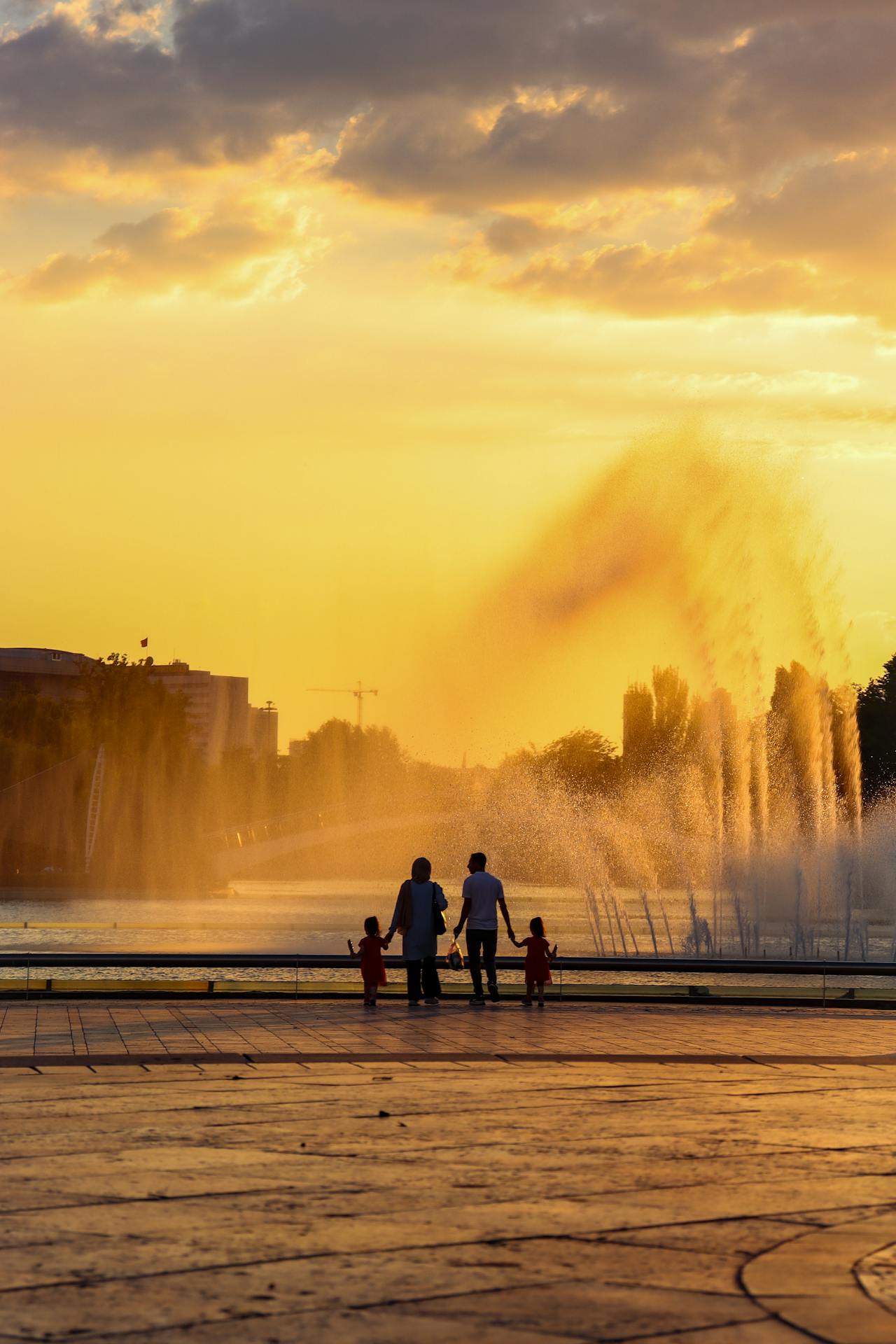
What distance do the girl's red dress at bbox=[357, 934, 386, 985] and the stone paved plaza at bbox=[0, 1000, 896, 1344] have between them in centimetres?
331

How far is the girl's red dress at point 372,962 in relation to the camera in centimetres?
1798

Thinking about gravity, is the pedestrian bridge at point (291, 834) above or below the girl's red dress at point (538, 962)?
above

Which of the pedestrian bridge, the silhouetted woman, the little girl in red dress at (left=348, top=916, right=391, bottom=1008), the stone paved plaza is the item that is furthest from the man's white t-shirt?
the pedestrian bridge

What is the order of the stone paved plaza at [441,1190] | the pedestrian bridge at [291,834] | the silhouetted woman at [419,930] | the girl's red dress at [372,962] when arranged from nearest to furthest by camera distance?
1. the stone paved plaza at [441,1190]
2. the girl's red dress at [372,962]
3. the silhouetted woman at [419,930]
4. the pedestrian bridge at [291,834]

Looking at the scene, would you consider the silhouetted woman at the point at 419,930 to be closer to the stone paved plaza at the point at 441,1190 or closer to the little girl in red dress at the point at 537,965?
the little girl in red dress at the point at 537,965

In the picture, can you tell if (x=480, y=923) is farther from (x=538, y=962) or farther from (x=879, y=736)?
(x=879, y=736)

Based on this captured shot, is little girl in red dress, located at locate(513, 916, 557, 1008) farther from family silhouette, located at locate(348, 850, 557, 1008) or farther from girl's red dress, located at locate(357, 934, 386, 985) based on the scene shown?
girl's red dress, located at locate(357, 934, 386, 985)

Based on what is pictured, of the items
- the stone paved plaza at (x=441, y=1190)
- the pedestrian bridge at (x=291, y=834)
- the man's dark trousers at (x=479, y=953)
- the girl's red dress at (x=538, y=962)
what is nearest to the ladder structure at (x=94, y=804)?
the pedestrian bridge at (x=291, y=834)

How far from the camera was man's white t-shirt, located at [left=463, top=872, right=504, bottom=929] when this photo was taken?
61.7ft

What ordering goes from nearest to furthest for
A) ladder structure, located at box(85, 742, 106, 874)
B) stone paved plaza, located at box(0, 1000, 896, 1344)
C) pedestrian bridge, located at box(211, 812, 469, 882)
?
stone paved plaza, located at box(0, 1000, 896, 1344), ladder structure, located at box(85, 742, 106, 874), pedestrian bridge, located at box(211, 812, 469, 882)

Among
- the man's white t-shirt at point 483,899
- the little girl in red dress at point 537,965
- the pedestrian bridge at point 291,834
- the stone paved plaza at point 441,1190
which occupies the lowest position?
the stone paved plaza at point 441,1190

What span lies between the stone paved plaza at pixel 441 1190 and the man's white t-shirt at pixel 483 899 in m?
4.23

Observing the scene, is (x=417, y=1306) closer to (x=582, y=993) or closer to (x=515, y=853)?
(x=582, y=993)

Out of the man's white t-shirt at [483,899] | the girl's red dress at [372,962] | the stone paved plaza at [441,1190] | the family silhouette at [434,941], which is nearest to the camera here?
the stone paved plaza at [441,1190]
